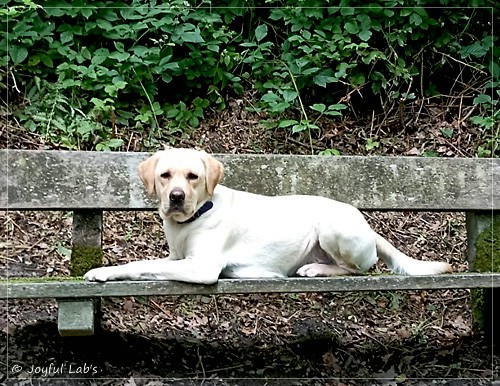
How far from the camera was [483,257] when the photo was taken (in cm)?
374

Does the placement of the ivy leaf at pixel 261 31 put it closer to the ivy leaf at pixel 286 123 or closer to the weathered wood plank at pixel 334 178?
the ivy leaf at pixel 286 123

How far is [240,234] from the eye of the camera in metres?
3.27

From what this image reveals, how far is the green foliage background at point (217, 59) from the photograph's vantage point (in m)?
5.32

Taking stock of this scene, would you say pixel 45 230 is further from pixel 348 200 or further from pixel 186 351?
pixel 348 200

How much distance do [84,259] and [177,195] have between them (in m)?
0.76

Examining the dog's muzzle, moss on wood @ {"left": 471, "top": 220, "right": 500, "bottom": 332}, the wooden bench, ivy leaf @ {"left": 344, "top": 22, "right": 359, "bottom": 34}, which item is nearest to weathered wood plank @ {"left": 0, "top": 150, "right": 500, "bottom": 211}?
the wooden bench

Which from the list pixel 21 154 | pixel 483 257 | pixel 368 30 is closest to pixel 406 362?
pixel 483 257

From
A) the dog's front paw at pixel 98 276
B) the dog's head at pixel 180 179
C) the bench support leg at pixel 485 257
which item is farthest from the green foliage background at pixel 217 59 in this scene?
the dog's front paw at pixel 98 276

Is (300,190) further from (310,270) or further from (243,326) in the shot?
(243,326)

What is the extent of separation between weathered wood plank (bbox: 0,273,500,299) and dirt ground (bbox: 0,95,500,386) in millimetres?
713

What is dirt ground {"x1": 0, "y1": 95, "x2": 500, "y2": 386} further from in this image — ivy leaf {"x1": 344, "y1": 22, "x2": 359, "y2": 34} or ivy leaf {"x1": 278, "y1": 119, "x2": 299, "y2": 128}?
ivy leaf {"x1": 344, "y1": 22, "x2": 359, "y2": 34}

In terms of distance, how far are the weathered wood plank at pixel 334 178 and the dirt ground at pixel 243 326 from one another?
710 millimetres

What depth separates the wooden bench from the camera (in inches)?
117

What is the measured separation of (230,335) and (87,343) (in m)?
0.86
